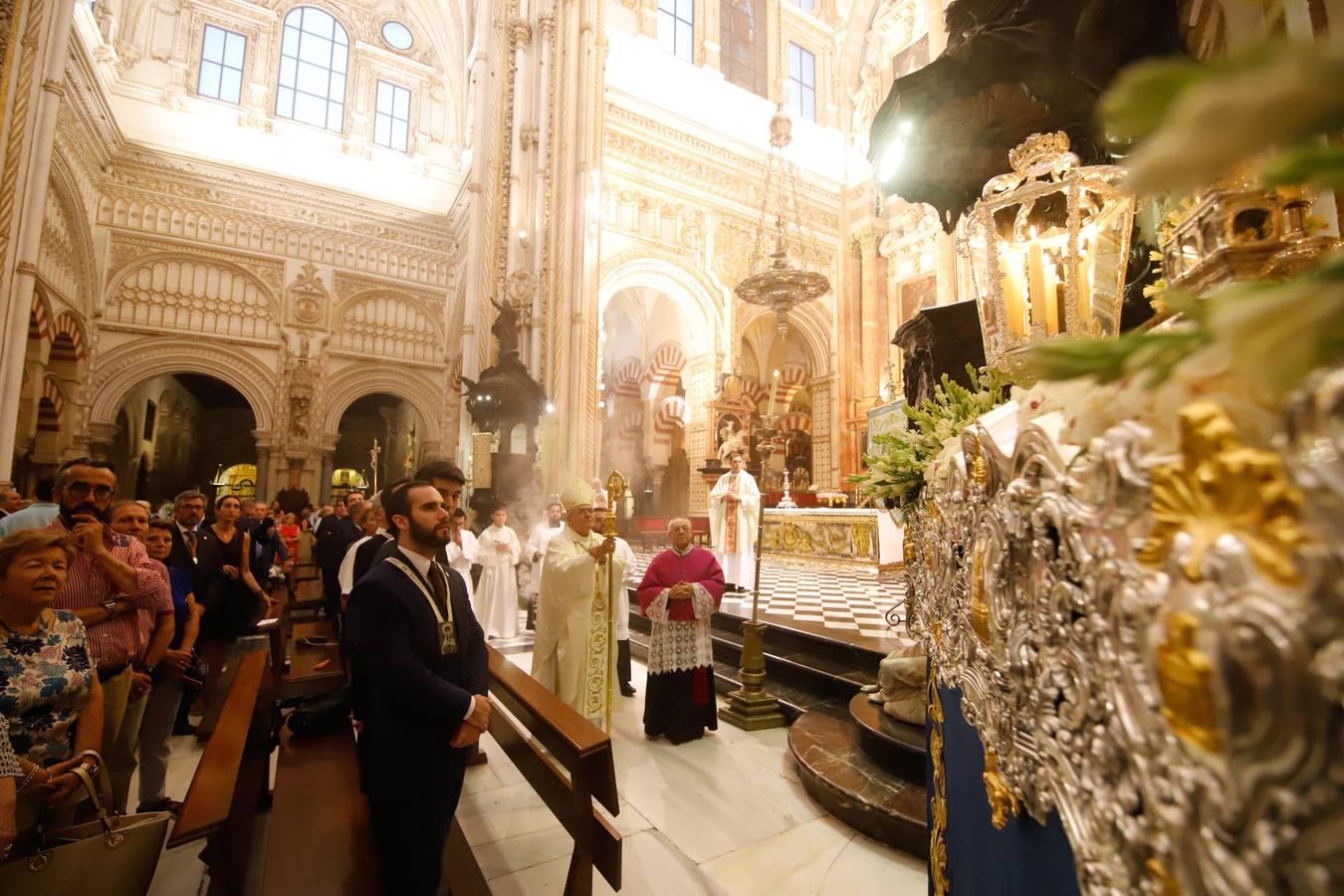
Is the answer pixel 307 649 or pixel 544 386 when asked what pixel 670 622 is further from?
pixel 544 386

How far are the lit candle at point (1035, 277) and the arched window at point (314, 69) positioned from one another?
19.8m

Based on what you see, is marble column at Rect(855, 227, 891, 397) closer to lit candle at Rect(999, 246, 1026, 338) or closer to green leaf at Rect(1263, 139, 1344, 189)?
lit candle at Rect(999, 246, 1026, 338)

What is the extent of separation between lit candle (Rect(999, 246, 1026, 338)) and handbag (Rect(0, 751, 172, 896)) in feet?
9.73

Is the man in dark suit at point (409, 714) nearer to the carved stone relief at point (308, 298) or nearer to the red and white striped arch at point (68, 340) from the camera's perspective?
the red and white striped arch at point (68, 340)

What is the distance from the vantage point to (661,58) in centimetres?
1403

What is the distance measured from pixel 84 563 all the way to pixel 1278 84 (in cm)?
346

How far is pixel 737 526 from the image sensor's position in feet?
27.5

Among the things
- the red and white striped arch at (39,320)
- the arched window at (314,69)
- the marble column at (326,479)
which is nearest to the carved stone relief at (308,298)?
the marble column at (326,479)

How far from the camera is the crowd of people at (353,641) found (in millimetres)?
1872

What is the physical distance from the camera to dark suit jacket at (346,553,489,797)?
79.7 inches

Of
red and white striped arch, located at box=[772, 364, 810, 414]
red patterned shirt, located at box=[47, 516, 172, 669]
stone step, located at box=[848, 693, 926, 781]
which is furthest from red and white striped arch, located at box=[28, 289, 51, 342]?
red and white striped arch, located at box=[772, 364, 810, 414]

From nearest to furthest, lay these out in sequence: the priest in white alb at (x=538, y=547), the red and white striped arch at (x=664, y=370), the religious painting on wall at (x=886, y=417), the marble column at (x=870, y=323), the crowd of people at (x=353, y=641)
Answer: the crowd of people at (x=353, y=641)
the priest in white alb at (x=538, y=547)
the religious painting on wall at (x=886, y=417)
the marble column at (x=870, y=323)
the red and white striped arch at (x=664, y=370)

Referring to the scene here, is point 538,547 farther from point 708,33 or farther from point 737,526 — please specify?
point 708,33

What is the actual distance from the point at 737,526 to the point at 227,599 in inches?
226
